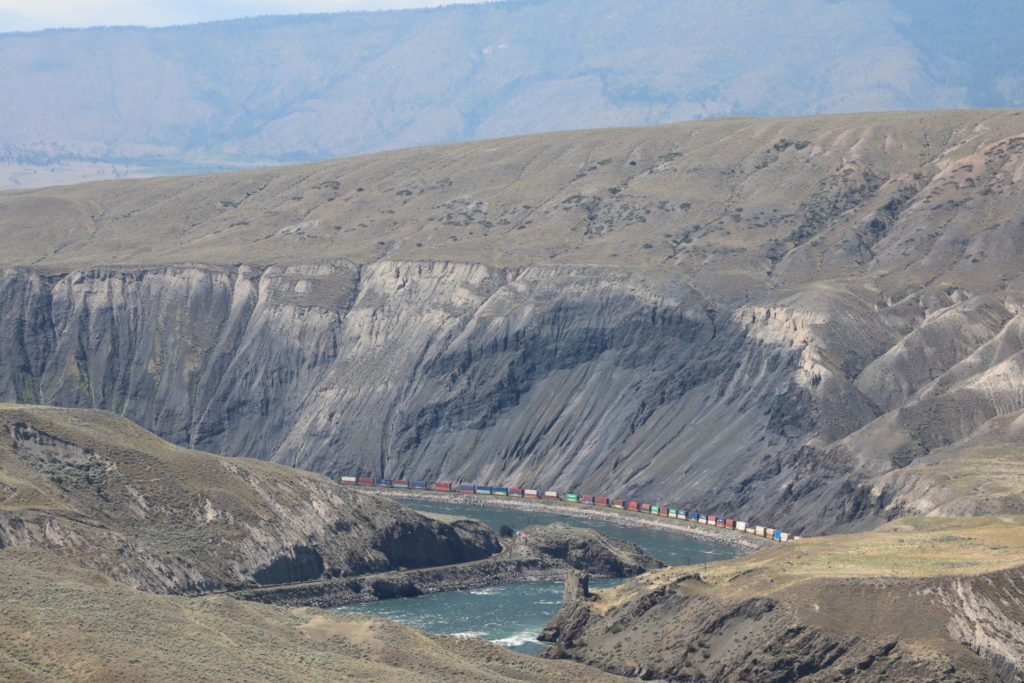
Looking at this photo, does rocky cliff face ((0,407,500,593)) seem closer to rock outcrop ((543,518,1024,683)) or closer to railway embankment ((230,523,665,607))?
railway embankment ((230,523,665,607))

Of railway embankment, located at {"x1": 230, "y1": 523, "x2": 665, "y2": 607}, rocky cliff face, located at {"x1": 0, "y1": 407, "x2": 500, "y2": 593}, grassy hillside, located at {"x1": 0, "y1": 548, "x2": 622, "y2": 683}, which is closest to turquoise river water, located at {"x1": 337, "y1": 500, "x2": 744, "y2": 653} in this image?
railway embankment, located at {"x1": 230, "y1": 523, "x2": 665, "y2": 607}

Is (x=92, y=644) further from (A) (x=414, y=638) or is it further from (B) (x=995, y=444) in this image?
(B) (x=995, y=444)

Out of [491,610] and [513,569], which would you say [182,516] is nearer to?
[491,610]

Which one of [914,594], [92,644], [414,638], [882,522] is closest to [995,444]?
[882,522]

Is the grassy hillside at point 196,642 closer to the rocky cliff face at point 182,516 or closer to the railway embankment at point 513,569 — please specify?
the rocky cliff face at point 182,516

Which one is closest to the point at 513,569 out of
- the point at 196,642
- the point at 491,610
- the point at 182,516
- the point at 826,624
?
the point at 491,610

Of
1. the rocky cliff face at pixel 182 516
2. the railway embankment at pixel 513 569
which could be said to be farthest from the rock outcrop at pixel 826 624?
the rocky cliff face at pixel 182 516
